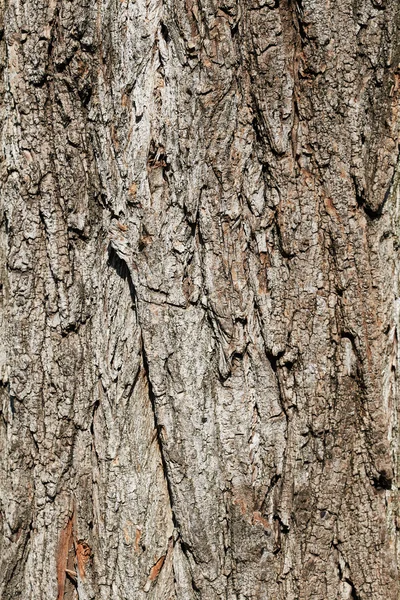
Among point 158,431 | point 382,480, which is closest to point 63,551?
point 158,431

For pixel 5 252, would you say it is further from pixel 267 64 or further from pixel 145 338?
pixel 267 64

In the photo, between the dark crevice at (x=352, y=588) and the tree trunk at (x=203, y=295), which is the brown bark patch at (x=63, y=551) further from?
the dark crevice at (x=352, y=588)

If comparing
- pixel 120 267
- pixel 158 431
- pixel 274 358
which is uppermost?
pixel 120 267

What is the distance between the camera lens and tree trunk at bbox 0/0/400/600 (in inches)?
71.4

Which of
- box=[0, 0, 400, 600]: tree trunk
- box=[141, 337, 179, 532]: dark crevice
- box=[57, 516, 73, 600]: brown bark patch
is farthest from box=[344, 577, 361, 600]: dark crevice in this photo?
box=[57, 516, 73, 600]: brown bark patch

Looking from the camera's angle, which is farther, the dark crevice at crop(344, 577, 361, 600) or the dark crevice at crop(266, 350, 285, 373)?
the dark crevice at crop(344, 577, 361, 600)

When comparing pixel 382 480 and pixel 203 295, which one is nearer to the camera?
pixel 203 295

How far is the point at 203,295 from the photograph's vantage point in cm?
186

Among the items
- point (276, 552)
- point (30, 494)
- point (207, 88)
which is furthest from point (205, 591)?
point (207, 88)

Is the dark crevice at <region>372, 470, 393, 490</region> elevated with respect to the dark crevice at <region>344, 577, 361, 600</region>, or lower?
elevated

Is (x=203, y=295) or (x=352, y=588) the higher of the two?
(x=203, y=295)

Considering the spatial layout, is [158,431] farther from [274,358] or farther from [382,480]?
[382,480]

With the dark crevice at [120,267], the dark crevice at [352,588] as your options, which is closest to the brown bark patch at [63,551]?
the dark crevice at [120,267]

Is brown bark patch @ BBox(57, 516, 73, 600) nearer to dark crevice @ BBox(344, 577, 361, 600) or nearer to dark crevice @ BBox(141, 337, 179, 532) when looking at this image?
dark crevice @ BBox(141, 337, 179, 532)
